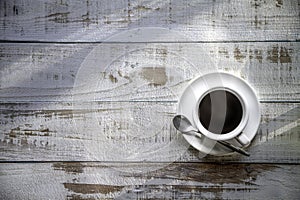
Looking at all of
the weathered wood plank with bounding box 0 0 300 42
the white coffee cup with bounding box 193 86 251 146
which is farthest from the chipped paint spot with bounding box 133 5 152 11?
the white coffee cup with bounding box 193 86 251 146

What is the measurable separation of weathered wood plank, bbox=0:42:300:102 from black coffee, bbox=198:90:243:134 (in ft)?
0.26

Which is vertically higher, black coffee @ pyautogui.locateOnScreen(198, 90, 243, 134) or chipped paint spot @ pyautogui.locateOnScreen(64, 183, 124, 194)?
black coffee @ pyautogui.locateOnScreen(198, 90, 243, 134)

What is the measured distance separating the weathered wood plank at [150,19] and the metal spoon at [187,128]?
0.61ft

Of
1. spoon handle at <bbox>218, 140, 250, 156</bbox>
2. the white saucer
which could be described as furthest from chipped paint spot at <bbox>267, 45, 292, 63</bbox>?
spoon handle at <bbox>218, 140, 250, 156</bbox>

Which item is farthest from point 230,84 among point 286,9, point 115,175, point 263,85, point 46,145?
point 46,145

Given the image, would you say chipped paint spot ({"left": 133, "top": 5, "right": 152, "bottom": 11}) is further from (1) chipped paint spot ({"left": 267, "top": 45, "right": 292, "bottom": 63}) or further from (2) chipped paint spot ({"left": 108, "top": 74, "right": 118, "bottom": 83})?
(1) chipped paint spot ({"left": 267, "top": 45, "right": 292, "bottom": 63})

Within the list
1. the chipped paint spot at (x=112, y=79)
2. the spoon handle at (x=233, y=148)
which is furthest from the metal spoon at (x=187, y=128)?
the chipped paint spot at (x=112, y=79)

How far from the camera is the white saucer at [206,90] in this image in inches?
38.5

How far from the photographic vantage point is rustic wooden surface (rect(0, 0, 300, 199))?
40.1 inches

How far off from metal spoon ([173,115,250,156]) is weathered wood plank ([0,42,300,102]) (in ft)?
0.22

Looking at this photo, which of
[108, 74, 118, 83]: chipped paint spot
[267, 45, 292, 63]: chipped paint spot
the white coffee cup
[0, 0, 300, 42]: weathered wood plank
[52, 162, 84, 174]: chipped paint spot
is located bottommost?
[52, 162, 84, 174]: chipped paint spot

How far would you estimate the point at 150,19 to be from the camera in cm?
104

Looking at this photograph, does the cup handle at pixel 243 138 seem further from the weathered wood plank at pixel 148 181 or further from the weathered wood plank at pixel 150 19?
the weathered wood plank at pixel 150 19

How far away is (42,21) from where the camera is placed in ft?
3.43
